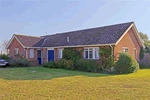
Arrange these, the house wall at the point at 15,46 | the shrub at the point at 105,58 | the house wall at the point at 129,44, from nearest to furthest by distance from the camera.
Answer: the shrub at the point at 105,58 → the house wall at the point at 129,44 → the house wall at the point at 15,46

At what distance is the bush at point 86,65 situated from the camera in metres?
15.1

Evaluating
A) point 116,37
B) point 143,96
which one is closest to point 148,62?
point 116,37

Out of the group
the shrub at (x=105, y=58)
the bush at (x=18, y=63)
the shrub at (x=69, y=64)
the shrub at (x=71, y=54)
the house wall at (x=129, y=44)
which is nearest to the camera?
the shrub at (x=105, y=58)

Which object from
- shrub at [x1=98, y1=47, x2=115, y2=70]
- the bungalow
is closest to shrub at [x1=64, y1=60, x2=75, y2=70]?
the bungalow

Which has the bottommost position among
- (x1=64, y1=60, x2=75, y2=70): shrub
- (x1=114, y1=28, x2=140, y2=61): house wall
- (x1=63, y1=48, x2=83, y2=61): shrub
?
(x1=64, y1=60, x2=75, y2=70): shrub

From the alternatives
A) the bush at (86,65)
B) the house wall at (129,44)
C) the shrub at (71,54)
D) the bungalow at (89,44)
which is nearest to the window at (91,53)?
the bungalow at (89,44)

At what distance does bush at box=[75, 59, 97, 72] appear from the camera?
15123mm

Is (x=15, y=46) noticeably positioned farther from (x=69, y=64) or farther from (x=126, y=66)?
(x=126, y=66)

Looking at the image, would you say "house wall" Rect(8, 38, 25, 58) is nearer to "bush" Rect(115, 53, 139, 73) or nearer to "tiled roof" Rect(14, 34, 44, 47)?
"tiled roof" Rect(14, 34, 44, 47)

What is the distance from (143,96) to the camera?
6316 mm

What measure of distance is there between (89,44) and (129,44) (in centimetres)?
600

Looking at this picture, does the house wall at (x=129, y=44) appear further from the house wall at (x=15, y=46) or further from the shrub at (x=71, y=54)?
the house wall at (x=15, y=46)

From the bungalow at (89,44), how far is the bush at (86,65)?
6.52 ft

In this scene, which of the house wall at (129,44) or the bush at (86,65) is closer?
the bush at (86,65)
